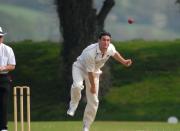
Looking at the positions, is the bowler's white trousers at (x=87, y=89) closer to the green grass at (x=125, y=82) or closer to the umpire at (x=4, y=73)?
the umpire at (x=4, y=73)

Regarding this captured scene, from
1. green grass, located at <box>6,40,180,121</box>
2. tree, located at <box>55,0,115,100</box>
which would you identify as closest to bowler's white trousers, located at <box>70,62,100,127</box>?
green grass, located at <box>6,40,180,121</box>

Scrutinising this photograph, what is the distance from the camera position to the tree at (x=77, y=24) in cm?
2419

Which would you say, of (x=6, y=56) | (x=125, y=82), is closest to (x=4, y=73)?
(x=6, y=56)

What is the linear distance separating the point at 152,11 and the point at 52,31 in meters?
3.53

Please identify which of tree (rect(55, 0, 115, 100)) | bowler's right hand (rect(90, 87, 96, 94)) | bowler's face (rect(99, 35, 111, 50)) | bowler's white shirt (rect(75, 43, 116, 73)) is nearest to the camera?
bowler's face (rect(99, 35, 111, 50))

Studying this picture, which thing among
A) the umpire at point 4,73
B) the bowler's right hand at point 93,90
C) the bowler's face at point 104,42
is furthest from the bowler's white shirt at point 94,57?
the umpire at point 4,73

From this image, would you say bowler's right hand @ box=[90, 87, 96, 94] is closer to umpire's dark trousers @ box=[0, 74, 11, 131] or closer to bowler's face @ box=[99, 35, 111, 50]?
bowler's face @ box=[99, 35, 111, 50]

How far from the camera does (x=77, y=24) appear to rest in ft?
A: 80.3

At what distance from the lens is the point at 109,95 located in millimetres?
26266

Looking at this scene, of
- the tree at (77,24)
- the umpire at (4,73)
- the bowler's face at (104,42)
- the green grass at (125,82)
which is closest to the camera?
the umpire at (4,73)

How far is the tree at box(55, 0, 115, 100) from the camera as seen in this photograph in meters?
24.2

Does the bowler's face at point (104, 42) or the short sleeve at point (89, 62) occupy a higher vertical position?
the bowler's face at point (104, 42)

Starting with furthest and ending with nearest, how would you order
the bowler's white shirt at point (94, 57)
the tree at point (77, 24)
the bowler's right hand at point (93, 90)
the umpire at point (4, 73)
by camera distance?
the tree at point (77, 24), the bowler's right hand at point (93, 90), the bowler's white shirt at point (94, 57), the umpire at point (4, 73)

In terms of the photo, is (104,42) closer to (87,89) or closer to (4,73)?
(87,89)
